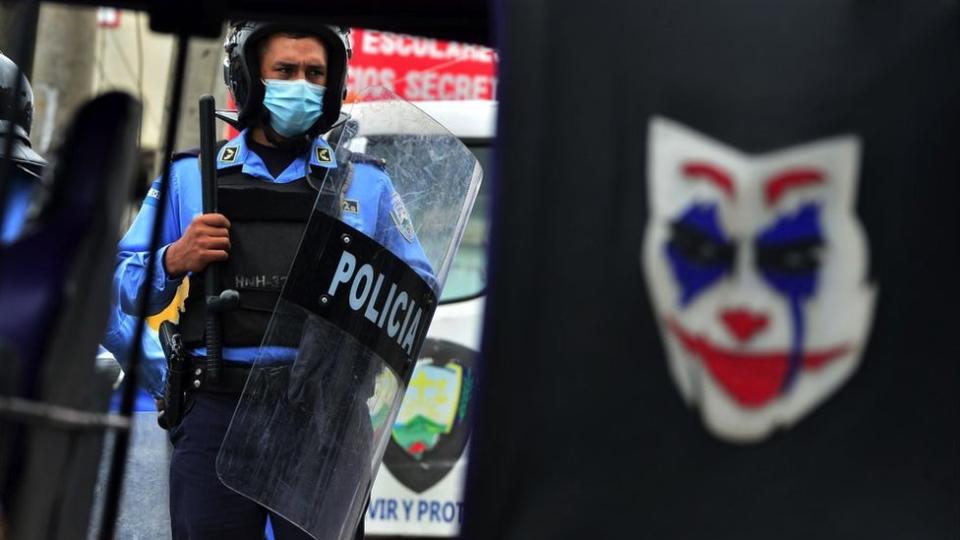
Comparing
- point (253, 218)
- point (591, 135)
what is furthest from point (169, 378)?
point (591, 135)

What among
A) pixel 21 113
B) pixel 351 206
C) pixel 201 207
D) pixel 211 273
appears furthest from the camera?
pixel 21 113

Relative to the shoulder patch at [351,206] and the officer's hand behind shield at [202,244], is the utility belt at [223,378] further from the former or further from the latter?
the shoulder patch at [351,206]

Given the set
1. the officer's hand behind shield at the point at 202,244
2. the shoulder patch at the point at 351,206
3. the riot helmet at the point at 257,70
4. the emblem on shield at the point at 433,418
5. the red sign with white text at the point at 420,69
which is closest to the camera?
the shoulder patch at the point at 351,206

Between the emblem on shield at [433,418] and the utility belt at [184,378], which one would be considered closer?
the utility belt at [184,378]

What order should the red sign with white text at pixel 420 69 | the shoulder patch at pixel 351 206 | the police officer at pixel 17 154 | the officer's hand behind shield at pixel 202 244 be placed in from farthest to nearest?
the red sign with white text at pixel 420 69
the officer's hand behind shield at pixel 202 244
the shoulder patch at pixel 351 206
the police officer at pixel 17 154

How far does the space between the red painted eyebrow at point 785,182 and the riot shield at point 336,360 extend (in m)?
2.08

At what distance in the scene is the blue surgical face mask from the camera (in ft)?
14.8

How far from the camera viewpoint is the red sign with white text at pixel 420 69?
33.9 ft

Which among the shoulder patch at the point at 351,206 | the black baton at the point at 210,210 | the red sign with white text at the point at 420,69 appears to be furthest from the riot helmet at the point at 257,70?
the red sign with white text at the point at 420,69

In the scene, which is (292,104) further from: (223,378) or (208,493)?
(208,493)

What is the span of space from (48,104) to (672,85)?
378 inches

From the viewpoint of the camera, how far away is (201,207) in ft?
14.8

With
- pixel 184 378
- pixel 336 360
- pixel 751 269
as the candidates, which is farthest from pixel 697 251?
pixel 184 378

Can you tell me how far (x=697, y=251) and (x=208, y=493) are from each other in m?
2.62
